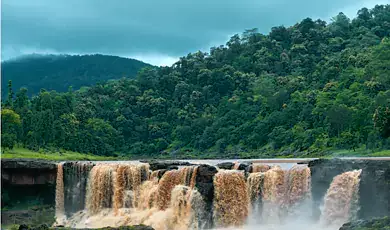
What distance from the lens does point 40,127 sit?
4884cm

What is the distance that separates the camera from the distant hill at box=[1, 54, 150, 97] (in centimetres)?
14062

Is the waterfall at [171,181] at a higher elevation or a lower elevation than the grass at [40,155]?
lower

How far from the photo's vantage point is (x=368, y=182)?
22.0 m

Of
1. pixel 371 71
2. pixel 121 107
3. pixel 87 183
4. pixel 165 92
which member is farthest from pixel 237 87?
pixel 87 183

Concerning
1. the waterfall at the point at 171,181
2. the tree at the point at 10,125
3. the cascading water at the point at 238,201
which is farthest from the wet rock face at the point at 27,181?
the tree at the point at 10,125

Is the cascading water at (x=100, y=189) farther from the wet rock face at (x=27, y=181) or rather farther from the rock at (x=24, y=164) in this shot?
the rock at (x=24, y=164)

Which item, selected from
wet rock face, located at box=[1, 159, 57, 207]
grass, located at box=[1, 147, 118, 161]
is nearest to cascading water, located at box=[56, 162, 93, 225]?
wet rock face, located at box=[1, 159, 57, 207]

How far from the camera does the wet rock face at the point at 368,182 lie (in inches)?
846

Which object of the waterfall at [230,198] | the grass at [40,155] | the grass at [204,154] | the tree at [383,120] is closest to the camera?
the waterfall at [230,198]

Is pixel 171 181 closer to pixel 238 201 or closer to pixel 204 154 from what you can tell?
pixel 238 201

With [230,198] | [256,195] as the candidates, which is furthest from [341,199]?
[230,198]

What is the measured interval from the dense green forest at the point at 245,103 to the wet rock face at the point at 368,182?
372 inches

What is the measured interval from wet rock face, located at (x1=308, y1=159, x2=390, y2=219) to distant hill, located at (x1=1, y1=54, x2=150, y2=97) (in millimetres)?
117582

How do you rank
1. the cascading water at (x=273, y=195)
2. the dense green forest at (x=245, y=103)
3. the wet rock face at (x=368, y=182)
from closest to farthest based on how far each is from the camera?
1. the wet rock face at (x=368, y=182)
2. the cascading water at (x=273, y=195)
3. the dense green forest at (x=245, y=103)
